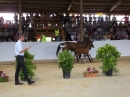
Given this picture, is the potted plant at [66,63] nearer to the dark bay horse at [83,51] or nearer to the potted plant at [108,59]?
the potted plant at [108,59]

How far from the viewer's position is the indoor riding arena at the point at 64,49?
7917 millimetres

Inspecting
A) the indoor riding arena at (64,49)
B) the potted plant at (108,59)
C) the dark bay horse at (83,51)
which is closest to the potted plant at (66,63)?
the indoor riding arena at (64,49)

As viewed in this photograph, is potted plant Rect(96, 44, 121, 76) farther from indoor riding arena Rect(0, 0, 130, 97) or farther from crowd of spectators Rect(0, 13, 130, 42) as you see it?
crowd of spectators Rect(0, 13, 130, 42)

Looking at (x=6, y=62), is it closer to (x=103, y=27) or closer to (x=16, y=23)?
(x=16, y=23)

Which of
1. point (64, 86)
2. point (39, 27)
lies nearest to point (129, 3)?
point (39, 27)

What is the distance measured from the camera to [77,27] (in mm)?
20531

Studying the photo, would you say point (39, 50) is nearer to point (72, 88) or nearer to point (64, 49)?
point (64, 49)

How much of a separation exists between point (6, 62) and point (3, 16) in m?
7.44

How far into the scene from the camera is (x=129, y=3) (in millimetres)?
21750

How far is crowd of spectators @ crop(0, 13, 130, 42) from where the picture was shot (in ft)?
62.4

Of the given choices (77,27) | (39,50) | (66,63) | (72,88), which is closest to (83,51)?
(39,50)

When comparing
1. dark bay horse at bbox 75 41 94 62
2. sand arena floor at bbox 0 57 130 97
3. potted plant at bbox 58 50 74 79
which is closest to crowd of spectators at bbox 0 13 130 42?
dark bay horse at bbox 75 41 94 62

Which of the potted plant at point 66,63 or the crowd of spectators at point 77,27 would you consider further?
the crowd of spectators at point 77,27

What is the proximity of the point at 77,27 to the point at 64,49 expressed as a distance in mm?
5782
